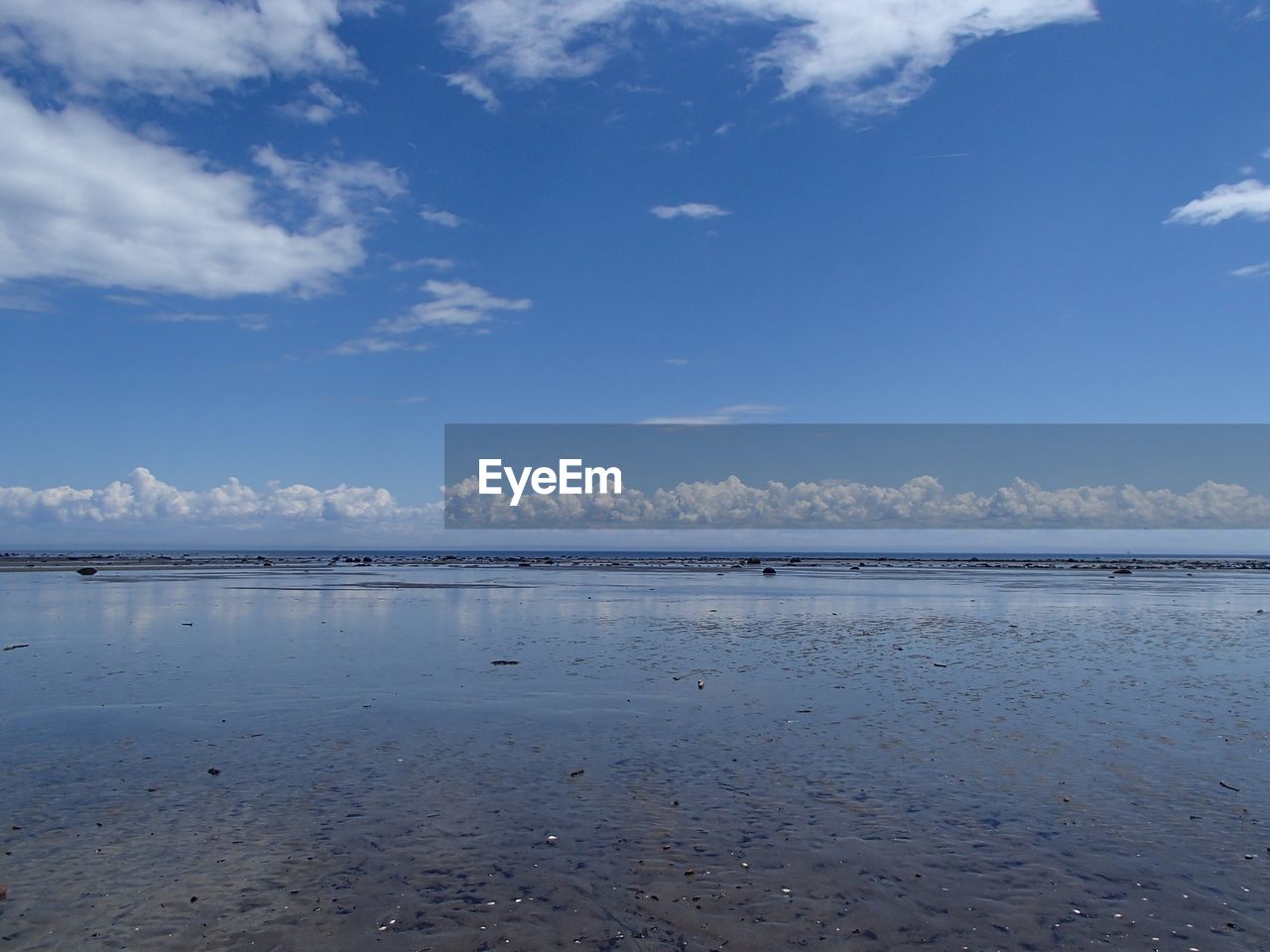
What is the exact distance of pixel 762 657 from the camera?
1038 inches

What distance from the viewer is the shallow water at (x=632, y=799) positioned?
28.0ft

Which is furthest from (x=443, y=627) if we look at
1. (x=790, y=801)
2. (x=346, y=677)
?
(x=790, y=801)

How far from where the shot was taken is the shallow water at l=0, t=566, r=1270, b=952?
8539 millimetres

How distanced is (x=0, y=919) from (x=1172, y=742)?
1720 centimetres

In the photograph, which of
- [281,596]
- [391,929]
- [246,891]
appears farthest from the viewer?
[281,596]

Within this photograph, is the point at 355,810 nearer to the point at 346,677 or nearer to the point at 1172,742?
the point at 346,677

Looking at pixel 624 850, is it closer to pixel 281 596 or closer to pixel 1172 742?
pixel 1172 742

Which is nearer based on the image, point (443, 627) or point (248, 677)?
point (248, 677)

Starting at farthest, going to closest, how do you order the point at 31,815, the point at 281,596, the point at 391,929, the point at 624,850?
the point at 281,596 < the point at 31,815 < the point at 624,850 < the point at 391,929

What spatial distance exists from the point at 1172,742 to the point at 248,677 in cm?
2048

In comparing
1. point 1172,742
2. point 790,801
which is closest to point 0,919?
point 790,801

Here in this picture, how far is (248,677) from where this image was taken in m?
22.2

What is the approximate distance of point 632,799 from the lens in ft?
40.0

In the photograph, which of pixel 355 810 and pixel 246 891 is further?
pixel 355 810
